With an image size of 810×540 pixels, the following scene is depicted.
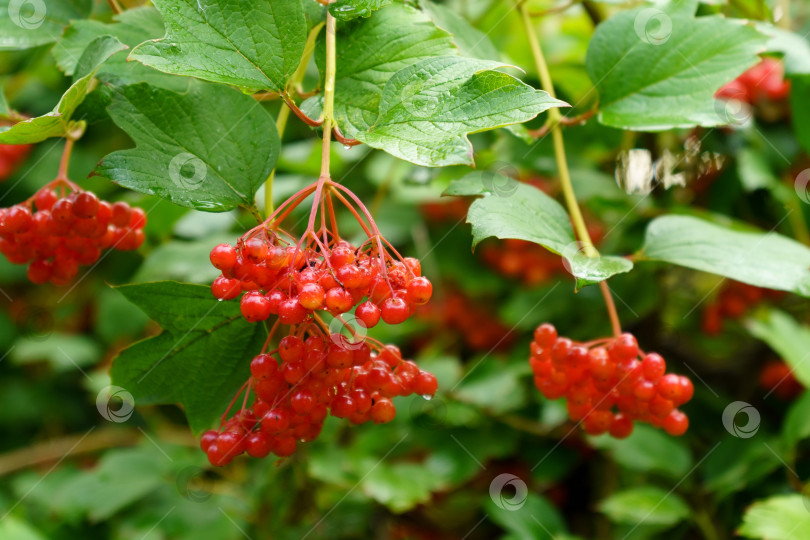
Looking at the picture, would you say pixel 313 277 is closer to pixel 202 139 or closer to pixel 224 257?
pixel 224 257

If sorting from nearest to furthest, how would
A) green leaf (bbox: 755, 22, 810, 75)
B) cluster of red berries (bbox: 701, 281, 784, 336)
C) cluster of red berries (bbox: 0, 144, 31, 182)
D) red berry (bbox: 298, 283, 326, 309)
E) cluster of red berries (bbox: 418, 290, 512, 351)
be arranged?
red berry (bbox: 298, 283, 326, 309) → green leaf (bbox: 755, 22, 810, 75) → cluster of red berries (bbox: 701, 281, 784, 336) → cluster of red berries (bbox: 418, 290, 512, 351) → cluster of red berries (bbox: 0, 144, 31, 182)

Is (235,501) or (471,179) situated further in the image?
(235,501)

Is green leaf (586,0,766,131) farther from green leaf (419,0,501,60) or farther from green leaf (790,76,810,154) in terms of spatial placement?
green leaf (790,76,810,154)

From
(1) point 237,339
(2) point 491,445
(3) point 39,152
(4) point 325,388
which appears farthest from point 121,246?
(3) point 39,152

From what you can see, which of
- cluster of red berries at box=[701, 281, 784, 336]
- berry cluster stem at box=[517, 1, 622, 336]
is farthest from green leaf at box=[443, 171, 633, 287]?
cluster of red berries at box=[701, 281, 784, 336]

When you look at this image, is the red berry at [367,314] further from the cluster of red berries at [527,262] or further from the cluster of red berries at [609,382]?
the cluster of red berries at [527,262]

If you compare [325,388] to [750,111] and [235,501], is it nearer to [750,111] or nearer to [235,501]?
[235,501]
